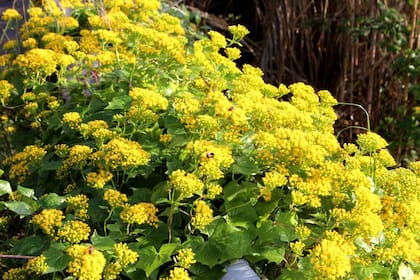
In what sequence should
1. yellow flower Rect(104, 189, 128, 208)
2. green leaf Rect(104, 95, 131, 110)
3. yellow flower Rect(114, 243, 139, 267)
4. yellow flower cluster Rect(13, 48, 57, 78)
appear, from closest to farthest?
yellow flower Rect(114, 243, 139, 267), yellow flower Rect(104, 189, 128, 208), green leaf Rect(104, 95, 131, 110), yellow flower cluster Rect(13, 48, 57, 78)

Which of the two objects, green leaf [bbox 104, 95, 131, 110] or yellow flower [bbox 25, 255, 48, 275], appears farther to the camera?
green leaf [bbox 104, 95, 131, 110]

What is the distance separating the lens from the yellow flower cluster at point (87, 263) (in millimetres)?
1486

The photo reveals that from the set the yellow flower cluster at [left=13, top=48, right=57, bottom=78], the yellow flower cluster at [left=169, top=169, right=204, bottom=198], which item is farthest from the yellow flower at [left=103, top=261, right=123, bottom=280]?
the yellow flower cluster at [left=13, top=48, right=57, bottom=78]

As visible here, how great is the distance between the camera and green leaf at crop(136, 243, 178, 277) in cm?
162

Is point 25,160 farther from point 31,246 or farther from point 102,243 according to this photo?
point 102,243

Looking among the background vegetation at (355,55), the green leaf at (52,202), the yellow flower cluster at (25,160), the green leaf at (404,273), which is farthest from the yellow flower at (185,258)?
the background vegetation at (355,55)

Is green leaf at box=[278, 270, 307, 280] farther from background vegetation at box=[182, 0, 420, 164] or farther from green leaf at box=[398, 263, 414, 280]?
background vegetation at box=[182, 0, 420, 164]

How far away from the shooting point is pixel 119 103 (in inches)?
82.3

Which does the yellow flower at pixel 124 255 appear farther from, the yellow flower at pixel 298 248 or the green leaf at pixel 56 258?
the yellow flower at pixel 298 248

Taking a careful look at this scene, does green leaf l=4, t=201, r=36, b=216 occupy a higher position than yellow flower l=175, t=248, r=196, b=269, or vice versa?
yellow flower l=175, t=248, r=196, b=269

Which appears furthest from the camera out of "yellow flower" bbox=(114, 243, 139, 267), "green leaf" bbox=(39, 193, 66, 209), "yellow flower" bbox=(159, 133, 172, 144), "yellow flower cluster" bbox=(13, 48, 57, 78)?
"yellow flower cluster" bbox=(13, 48, 57, 78)

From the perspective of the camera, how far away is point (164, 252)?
1.64 metres

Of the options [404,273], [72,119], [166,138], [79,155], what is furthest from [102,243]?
[404,273]

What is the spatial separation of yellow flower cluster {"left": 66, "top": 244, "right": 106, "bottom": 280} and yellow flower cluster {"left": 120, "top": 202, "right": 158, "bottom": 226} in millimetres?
140
